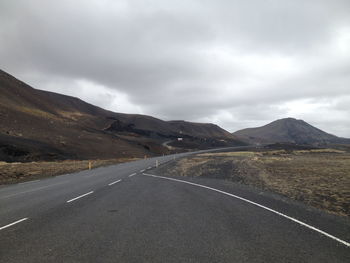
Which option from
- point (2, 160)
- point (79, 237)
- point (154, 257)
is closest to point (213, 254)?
point (154, 257)

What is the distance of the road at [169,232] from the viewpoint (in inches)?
213

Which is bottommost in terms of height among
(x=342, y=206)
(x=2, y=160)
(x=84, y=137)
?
(x=342, y=206)

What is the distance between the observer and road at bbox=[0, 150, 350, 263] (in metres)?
5.40

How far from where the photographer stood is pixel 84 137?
80.6 metres

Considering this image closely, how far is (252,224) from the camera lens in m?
7.55

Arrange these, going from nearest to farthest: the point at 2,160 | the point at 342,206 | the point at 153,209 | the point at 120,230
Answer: the point at 120,230
the point at 153,209
the point at 342,206
the point at 2,160

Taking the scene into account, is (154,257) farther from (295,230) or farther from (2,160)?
(2,160)

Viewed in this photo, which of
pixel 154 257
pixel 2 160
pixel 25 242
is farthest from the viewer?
pixel 2 160

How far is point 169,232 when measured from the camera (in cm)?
684

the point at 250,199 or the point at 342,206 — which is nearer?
the point at 342,206

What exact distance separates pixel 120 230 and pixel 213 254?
2549mm

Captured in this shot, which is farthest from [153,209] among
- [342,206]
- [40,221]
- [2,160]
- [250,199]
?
[2,160]

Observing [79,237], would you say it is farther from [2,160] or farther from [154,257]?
[2,160]

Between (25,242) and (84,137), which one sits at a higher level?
(84,137)
